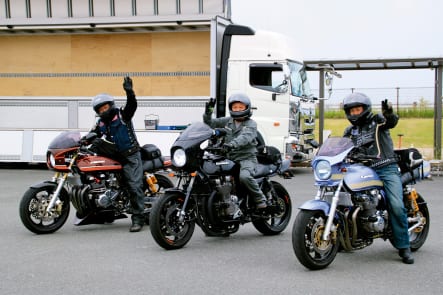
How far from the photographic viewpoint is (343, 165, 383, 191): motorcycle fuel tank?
6305 mm

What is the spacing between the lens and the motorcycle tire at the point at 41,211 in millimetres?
7977

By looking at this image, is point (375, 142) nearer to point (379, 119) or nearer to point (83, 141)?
point (379, 119)

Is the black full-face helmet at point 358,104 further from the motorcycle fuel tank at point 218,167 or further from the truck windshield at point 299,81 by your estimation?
the truck windshield at point 299,81

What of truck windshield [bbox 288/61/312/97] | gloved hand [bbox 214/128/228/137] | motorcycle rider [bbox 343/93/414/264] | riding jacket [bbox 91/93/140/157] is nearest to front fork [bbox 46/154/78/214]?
→ riding jacket [bbox 91/93/140/157]

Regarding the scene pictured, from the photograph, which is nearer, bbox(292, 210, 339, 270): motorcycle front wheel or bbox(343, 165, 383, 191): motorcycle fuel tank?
bbox(292, 210, 339, 270): motorcycle front wheel

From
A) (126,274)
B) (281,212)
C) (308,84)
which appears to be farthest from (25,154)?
(126,274)

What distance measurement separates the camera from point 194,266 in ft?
21.4

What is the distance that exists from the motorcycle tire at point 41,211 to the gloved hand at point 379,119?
12.7 feet

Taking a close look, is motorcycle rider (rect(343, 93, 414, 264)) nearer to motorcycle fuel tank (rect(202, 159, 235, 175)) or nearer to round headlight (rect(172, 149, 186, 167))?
motorcycle fuel tank (rect(202, 159, 235, 175))

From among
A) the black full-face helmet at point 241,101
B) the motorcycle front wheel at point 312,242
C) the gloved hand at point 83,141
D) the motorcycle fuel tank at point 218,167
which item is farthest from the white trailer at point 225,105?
the motorcycle front wheel at point 312,242

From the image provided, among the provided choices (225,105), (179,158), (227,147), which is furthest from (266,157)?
(225,105)

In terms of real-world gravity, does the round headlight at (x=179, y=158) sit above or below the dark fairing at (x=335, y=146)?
below

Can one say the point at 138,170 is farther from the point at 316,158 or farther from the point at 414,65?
the point at 414,65

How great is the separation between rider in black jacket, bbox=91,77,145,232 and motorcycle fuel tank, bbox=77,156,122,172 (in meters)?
0.08
